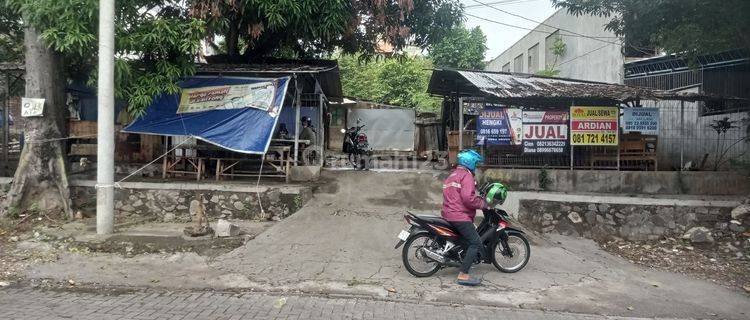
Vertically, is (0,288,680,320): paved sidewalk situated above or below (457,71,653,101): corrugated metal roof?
below

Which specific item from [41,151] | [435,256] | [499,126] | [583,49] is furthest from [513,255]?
[583,49]

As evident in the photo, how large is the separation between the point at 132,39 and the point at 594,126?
31.3 ft

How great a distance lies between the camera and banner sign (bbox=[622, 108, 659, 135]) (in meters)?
12.1

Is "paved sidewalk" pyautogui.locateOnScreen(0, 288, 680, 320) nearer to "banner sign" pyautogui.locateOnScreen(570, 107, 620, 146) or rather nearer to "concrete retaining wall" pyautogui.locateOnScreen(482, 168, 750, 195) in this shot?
"concrete retaining wall" pyautogui.locateOnScreen(482, 168, 750, 195)

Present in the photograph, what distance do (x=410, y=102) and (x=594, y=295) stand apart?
21.7 meters

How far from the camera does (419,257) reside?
21.5ft

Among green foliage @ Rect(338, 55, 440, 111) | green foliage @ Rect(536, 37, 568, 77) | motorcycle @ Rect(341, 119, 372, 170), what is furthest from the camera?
green foliage @ Rect(338, 55, 440, 111)

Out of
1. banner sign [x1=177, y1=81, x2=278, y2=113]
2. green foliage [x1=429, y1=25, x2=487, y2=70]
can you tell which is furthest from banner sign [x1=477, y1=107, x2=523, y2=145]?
green foliage [x1=429, y1=25, x2=487, y2=70]

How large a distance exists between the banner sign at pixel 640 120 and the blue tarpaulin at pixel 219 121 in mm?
7804

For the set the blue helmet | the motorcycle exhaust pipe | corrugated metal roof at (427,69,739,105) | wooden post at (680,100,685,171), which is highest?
corrugated metal roof at (427,69,739,105)

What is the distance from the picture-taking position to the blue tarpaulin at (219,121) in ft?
33.0

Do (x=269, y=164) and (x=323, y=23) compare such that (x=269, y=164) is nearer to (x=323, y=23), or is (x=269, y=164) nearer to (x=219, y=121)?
(x=219, y=121)

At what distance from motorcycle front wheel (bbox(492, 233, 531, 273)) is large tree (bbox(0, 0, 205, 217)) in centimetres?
622

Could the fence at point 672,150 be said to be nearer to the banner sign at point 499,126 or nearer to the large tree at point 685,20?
the banner sign at point 499,126
